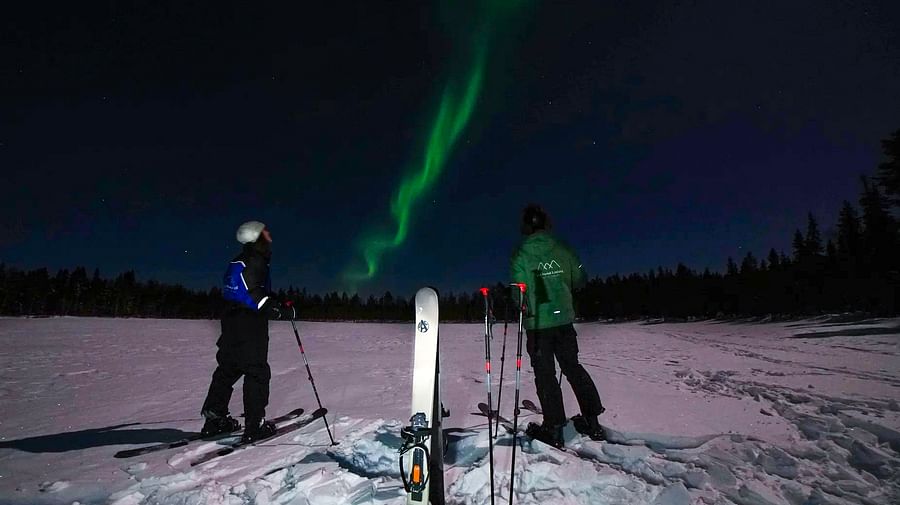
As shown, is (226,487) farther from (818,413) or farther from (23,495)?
(818,413)

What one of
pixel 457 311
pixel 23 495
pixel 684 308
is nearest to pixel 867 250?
pixel 684 308

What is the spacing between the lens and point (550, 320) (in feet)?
15.7

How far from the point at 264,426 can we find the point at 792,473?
5.46m

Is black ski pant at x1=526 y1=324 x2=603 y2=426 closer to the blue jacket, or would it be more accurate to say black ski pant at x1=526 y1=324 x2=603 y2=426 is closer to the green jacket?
the green jacket

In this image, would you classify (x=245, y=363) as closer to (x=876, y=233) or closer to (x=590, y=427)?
(x=590, y=427)

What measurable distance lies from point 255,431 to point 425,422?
9.26 ft

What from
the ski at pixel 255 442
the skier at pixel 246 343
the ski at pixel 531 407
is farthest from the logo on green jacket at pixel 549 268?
the skier at pixel 246 343

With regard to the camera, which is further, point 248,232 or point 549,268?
point 248,232

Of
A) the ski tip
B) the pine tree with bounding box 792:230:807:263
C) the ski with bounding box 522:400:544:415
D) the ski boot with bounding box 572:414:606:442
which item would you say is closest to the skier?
the ski tip

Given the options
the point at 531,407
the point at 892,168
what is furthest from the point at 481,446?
the point at 892,168

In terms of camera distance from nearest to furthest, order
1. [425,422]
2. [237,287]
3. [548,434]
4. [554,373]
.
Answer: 1. [425,422]
2. [548,434]
3. [554,373]
4. [237,287]

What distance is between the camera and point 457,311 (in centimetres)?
12012

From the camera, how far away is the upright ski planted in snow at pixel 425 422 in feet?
9.87

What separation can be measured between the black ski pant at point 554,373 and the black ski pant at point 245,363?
10.6ft
